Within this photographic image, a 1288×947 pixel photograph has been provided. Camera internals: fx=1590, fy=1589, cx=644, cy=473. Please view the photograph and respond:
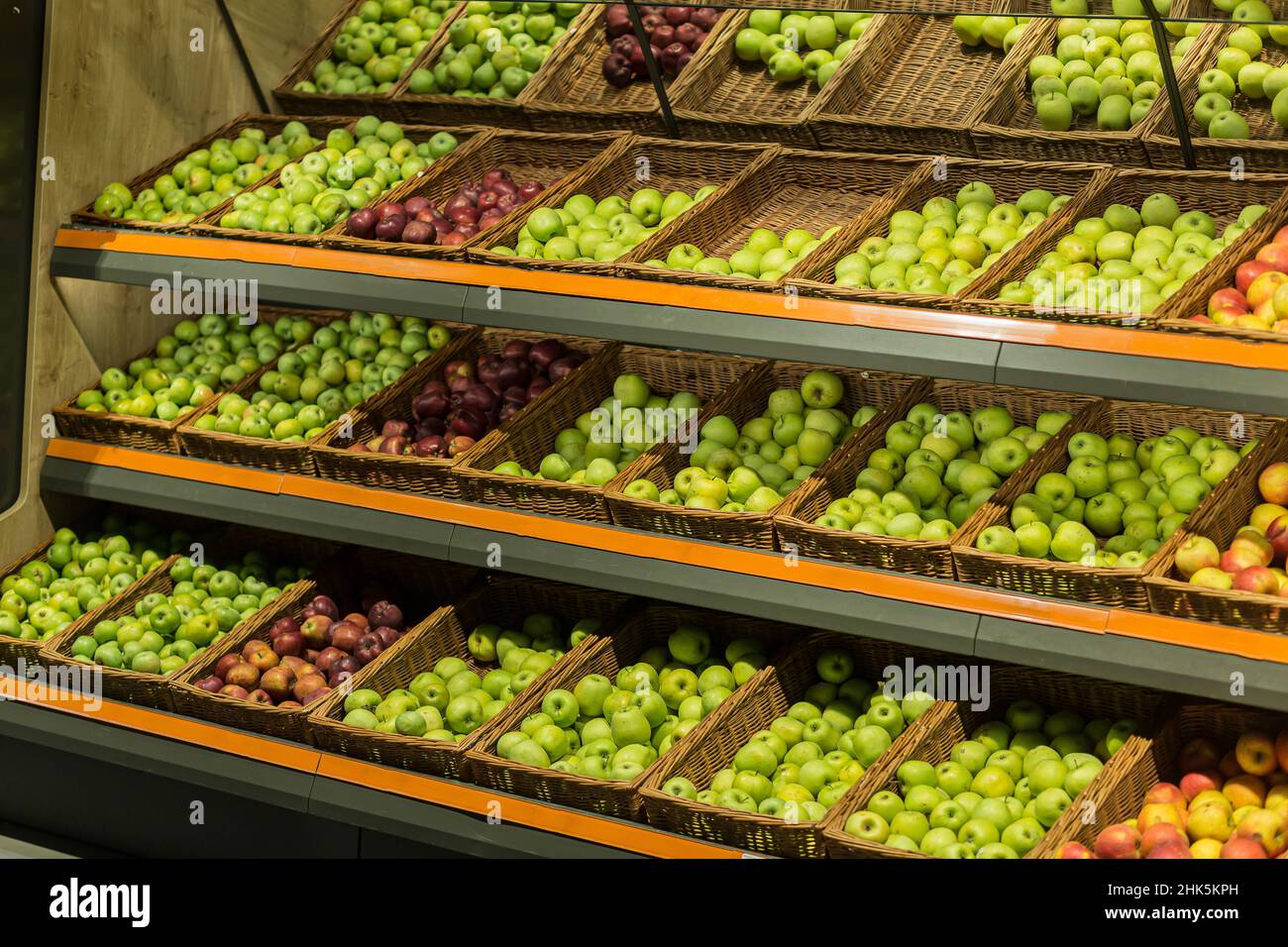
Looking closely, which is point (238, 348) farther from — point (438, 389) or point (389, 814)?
point (389, 814)

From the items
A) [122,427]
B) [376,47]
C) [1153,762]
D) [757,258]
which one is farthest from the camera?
[376,47]

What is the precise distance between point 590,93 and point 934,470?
1616 millimetres

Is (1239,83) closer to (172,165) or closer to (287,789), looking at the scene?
(287,789)

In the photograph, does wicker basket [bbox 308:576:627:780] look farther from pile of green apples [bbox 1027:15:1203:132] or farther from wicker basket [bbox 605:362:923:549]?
pile of green apples [bbox 1027:15:1203:132]

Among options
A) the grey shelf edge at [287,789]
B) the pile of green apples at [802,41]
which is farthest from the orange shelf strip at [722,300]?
the grey shelf edge at [287,789]

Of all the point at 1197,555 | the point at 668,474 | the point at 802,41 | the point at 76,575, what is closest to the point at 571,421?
the point at 668,474

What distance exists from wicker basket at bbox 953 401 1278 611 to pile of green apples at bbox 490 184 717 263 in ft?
3.58

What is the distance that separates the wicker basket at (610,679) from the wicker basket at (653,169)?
1.04 metres

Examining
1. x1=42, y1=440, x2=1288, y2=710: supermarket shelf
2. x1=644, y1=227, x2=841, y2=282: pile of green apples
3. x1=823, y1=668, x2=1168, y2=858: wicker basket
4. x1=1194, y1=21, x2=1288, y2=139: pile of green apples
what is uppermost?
x1=1194, y1=21, x2=1288, y2=139: pile of green apples

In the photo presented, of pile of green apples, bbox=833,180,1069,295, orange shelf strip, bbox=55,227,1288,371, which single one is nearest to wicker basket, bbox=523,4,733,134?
orange shelf strip, bbox=55,227,1288,371

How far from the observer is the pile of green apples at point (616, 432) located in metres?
3.89

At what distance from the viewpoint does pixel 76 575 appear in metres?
4.48

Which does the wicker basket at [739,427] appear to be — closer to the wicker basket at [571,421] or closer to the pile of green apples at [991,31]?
the wicker basket at [571,421]

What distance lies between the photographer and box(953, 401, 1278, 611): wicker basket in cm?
306
